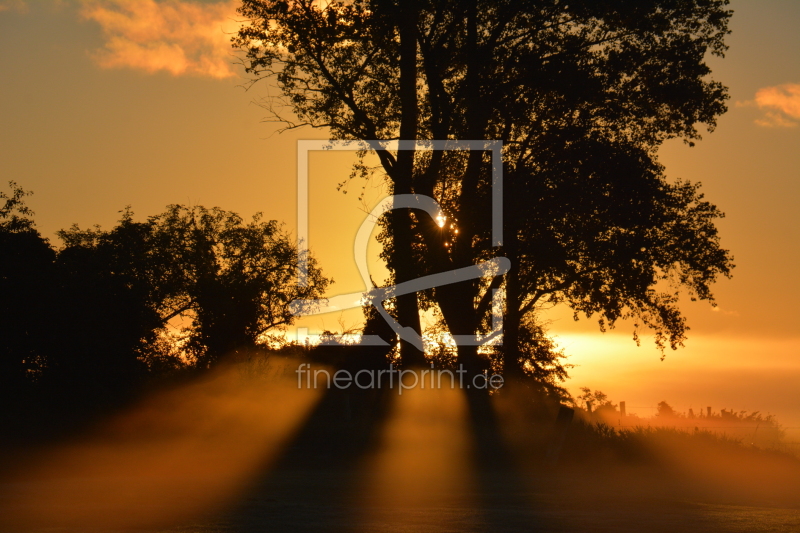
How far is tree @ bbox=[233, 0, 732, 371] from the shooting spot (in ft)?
78.6

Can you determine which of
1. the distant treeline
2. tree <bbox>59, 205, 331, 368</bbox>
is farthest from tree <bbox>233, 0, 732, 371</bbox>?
tree <bbox>59, 205, 331, 368</bbox>

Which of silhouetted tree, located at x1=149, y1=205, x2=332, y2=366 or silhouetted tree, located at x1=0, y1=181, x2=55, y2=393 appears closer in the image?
silhouetted tree, located at x1=0, y1=181, x2=55, y2=393

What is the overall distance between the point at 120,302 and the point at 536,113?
1539 centimetres

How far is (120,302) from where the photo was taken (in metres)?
27.3

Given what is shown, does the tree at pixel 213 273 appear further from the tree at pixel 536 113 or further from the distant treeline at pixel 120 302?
the tree at pixel 536 113

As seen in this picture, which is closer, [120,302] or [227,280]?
[120,302]

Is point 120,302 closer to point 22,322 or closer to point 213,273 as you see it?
point 22,322

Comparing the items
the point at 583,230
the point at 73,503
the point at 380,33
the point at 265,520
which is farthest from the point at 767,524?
the point at 380,33

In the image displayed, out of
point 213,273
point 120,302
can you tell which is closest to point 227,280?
point 213,273

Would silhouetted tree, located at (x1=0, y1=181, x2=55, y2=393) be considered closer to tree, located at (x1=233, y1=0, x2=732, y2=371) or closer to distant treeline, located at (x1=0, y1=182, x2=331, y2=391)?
distant treeline, located at (x1=0, y1=182, x2=331, y2=391)

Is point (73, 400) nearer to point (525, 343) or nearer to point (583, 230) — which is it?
point (583, 230)

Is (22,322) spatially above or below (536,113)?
below

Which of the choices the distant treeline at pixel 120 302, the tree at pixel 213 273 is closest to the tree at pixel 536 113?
the distant treeline at pixel 120 302

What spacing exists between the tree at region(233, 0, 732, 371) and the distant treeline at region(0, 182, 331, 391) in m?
9.63
